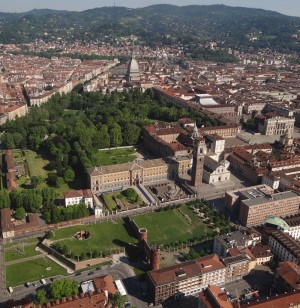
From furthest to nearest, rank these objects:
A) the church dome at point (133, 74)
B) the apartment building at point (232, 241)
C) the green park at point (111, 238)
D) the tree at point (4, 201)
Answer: the church dome at point (133, 74)
the tree at point (4, 201)
the apartment building at point (232, 241)
the green park at point (111, 238)

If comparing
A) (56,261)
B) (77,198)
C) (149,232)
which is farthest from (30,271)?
(149,232)

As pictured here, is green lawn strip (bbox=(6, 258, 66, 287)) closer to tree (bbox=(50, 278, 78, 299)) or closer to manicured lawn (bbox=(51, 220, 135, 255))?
manicured lawn (bbox=(51, 220, 135, 255))

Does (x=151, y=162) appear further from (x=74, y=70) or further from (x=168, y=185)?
(x=74, y=70)

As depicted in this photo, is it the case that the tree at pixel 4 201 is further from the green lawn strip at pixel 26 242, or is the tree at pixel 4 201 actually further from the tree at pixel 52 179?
the tree at pixel 52 179

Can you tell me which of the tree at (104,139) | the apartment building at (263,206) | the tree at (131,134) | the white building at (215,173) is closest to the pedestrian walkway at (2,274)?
the apartment building at (263,206)

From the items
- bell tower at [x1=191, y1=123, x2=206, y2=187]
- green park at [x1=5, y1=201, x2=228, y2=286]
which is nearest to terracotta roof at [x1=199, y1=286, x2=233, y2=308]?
green park at [x1=5, y1=201, x2=228, y2=286]

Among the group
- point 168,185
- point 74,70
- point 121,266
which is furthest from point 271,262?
point 74,70

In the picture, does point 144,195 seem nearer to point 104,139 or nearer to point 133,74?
point 104,139
